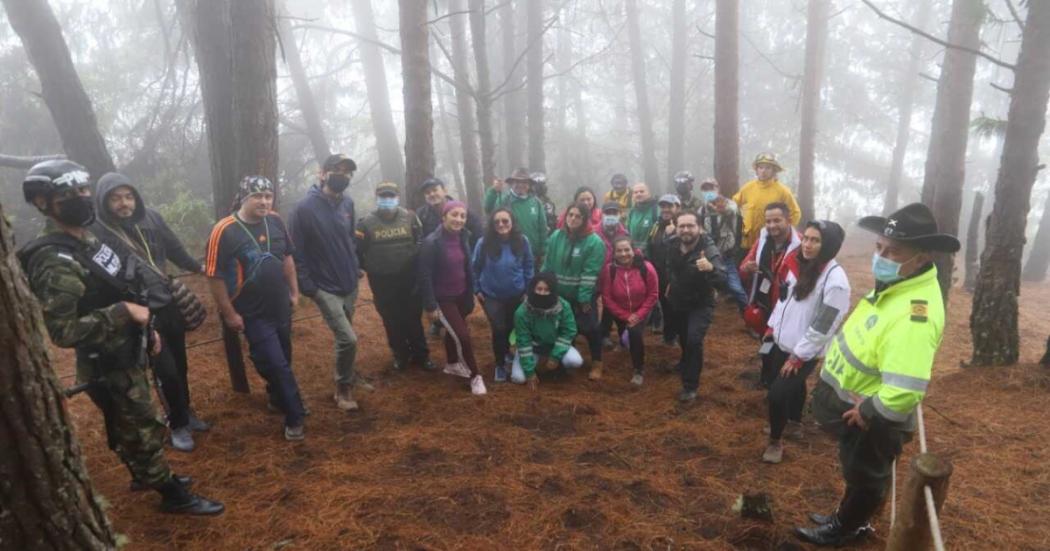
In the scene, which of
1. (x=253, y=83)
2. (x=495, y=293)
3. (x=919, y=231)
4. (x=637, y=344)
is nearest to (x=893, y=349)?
(x=919, y=231)

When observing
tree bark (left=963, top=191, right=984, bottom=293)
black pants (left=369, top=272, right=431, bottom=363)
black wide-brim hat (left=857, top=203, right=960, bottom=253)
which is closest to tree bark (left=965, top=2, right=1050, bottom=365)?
black wide-brim hat (left=857, top=203, right=960, bottom=253)

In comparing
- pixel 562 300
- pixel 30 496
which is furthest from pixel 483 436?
pixel 30 496

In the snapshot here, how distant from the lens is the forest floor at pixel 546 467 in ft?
11.1

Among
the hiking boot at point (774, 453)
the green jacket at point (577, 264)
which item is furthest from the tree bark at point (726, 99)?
the hiking boot at point (774, 453)

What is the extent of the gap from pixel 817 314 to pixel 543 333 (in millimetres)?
2840

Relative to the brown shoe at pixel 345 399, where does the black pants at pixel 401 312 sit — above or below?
above

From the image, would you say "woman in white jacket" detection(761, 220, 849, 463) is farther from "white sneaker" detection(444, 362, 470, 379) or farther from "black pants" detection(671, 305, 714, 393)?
"white sneaker" detection(444, 362, 470, 379)

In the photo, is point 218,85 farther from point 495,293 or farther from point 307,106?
point 307,106

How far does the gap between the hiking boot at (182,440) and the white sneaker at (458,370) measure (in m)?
2.55

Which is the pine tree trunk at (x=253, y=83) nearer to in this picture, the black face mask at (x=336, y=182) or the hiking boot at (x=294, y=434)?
the black face mask at (x=336, y=182)

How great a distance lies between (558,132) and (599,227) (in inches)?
646

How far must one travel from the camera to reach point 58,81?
30.3 feet

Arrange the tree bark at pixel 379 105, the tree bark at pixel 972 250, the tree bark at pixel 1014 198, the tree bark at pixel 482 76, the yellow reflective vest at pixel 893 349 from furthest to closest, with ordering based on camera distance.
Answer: the tree bark at pixel 379 105, the tree bark at pixel 972 250, the tree bark at pixel 482 76, the tree bark at pixel 1014 198, the yellow reflective vest at pixel 893 349

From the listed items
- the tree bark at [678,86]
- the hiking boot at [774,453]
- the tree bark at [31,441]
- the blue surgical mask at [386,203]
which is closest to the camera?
the tree bark at [31,441]
